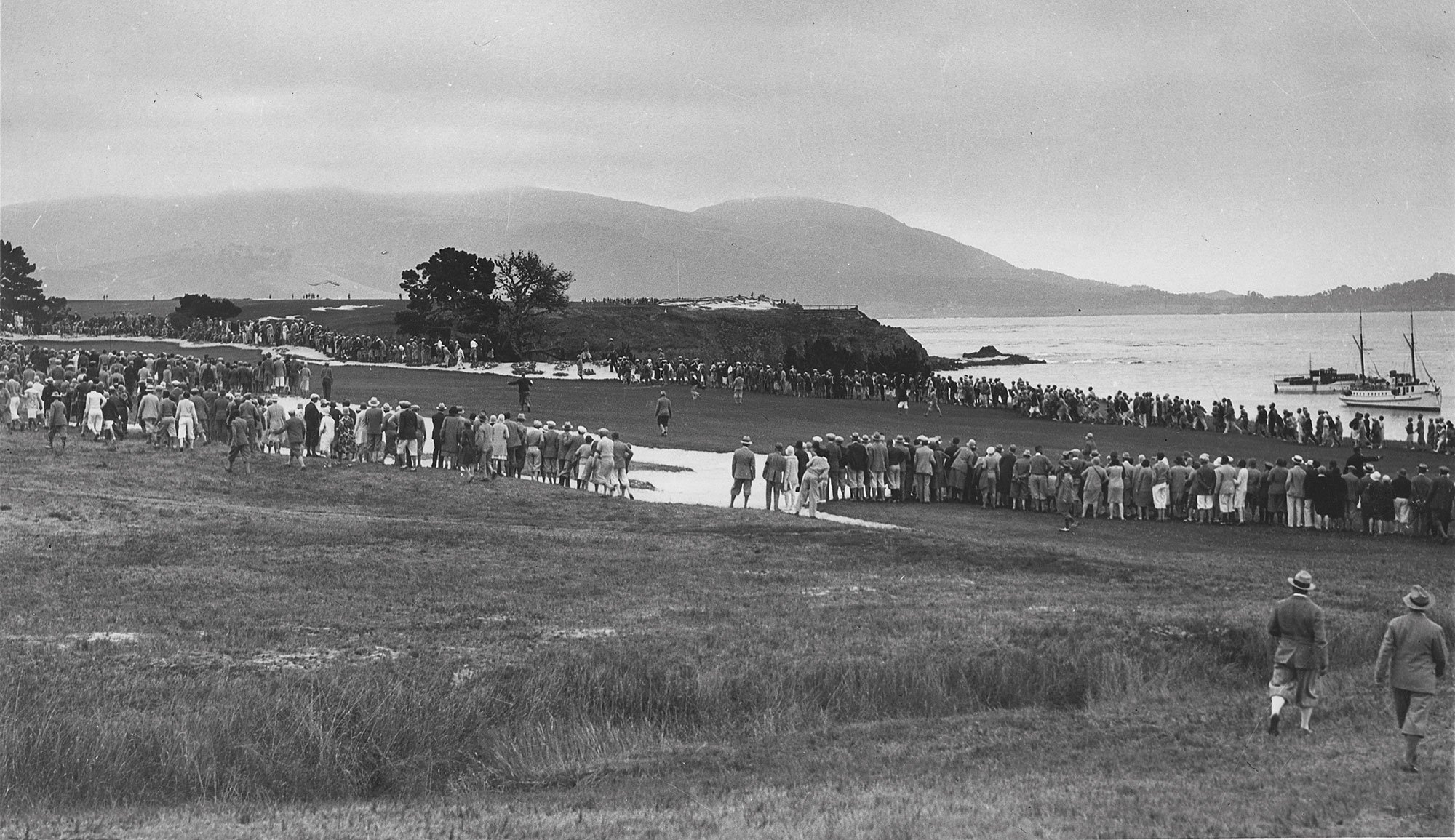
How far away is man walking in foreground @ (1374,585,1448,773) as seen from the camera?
1066 centimetres

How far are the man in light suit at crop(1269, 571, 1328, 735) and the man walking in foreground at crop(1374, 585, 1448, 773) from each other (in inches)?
33.4

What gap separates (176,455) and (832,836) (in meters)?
23.5

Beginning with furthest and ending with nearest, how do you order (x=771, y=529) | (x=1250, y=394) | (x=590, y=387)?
(x=1250, y=394) < (x=590, y=387) < (x=771, y=529)

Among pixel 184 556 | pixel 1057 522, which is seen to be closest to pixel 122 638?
pixel 184 556

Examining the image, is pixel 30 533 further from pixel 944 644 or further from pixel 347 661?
pixel 944 644

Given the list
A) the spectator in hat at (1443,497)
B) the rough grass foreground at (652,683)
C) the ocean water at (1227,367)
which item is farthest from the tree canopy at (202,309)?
the spectator in hat at (1443,497)

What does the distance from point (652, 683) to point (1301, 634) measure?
671cm

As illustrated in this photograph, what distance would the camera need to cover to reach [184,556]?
19.0 metres

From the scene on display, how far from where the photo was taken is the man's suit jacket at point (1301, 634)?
39.1ft

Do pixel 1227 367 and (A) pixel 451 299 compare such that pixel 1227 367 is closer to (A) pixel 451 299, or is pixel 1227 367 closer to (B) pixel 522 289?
(B) pixel 522 289

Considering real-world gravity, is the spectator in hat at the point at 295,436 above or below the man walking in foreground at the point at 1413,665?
above

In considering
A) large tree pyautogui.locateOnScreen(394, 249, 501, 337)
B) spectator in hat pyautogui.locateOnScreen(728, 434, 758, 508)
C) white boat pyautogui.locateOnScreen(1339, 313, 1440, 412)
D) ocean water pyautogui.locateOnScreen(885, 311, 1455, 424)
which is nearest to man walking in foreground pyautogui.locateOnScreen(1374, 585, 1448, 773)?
spectator in hat pyautogui.locateOnScreen(728, 434, 758, 508)

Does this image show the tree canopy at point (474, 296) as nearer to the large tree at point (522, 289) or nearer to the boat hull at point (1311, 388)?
the large tree at point (522, 289)

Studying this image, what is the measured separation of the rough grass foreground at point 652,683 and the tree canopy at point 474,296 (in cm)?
5074
